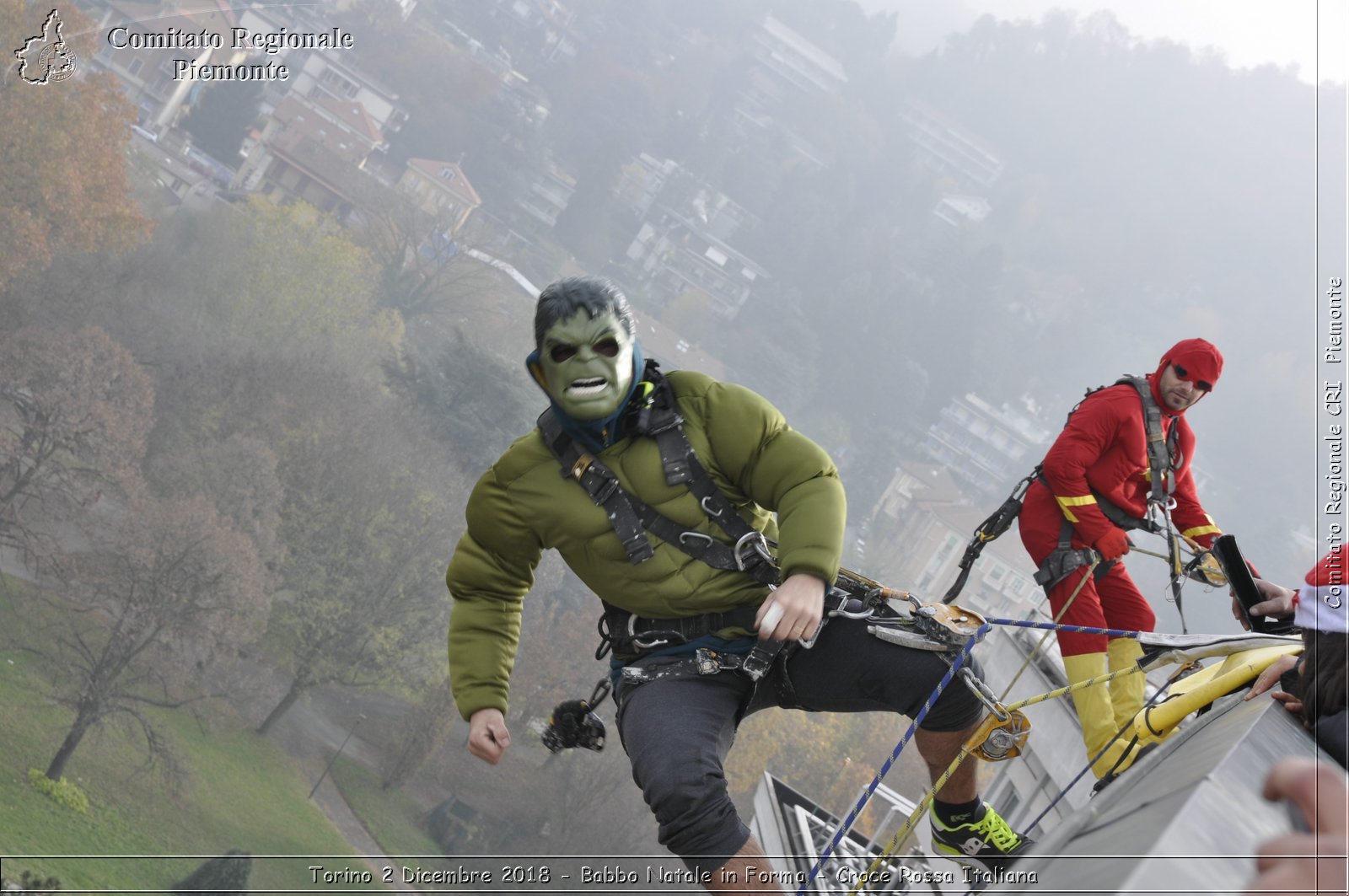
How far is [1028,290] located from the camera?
120 m

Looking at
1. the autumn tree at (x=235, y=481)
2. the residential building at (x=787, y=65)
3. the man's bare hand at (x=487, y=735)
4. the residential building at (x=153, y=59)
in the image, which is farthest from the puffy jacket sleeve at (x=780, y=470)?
the residential building at (x=787, y=65)

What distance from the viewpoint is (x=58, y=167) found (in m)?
56.6

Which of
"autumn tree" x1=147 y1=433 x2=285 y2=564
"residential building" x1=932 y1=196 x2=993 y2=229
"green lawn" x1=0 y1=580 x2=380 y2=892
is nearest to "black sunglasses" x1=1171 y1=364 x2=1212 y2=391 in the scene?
"green lawn" x1=0 y1=580 x2=380 y2=892

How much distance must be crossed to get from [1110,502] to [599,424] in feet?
11.8

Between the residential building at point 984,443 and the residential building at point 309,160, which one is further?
the residential building at point 984,443

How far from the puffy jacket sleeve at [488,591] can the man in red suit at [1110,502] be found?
122 inches

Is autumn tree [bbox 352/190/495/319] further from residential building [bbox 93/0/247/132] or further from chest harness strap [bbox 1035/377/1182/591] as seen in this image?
chest harness strap [bbox 1035/377/1182/591]

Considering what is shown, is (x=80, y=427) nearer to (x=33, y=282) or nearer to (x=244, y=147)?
(x=33, y=282)

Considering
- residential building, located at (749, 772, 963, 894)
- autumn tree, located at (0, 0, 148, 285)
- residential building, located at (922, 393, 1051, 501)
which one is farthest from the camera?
residential building, located at (922, 393, 1051, 501)

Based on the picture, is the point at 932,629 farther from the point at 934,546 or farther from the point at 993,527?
the point at 934,546

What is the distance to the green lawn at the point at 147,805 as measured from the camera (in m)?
31.0

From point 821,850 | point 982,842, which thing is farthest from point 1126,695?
point 821,850

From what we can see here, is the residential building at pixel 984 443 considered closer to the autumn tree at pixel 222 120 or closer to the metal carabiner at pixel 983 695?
the autumn tree at pixel 222 120

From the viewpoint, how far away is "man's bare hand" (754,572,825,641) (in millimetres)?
3605
